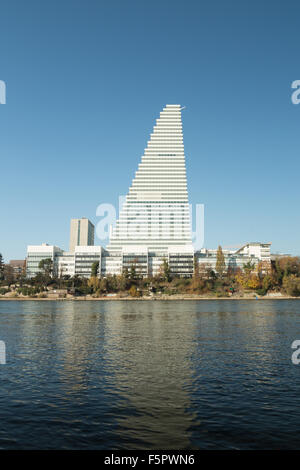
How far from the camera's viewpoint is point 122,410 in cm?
1627

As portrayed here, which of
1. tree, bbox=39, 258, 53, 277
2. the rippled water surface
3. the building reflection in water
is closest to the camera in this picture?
the rippled water surface

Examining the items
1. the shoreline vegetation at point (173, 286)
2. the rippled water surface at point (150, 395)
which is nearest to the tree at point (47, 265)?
the shoreline vegetation at point (173, 286)

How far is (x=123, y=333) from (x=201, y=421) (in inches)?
1095

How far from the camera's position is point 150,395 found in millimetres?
18281

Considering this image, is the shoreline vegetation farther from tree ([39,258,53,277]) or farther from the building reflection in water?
the building reflection in water

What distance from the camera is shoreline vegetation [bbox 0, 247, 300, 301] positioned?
518 ft

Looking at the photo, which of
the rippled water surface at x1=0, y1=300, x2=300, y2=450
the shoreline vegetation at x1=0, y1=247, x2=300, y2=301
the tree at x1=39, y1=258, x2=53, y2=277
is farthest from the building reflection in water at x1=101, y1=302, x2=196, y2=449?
the tree at x1=39, y1=258, x2=53, y2=277

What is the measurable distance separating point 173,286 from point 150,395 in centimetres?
15614

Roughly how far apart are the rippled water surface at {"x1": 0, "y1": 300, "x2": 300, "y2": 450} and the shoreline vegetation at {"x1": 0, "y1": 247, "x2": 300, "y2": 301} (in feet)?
420

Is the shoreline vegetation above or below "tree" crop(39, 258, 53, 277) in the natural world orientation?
below

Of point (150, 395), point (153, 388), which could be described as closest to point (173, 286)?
point (153, 388)

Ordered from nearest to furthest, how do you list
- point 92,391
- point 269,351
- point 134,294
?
point 92,391 → point 269,351 → point 134,294

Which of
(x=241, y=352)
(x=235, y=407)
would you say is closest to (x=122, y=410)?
(x=235, y=407)
